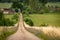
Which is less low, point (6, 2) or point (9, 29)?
point (6, 2)

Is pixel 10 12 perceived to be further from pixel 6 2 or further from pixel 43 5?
pixel 43 5

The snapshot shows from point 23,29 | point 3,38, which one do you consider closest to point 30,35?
point 23,29

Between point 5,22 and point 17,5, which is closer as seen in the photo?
point 5,22

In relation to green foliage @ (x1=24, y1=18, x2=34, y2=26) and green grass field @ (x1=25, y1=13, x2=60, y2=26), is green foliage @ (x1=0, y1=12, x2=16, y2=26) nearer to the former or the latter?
green foliage @ (x1=24, y1=18, x2=34, y2=26)

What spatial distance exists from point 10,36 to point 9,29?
14 cm

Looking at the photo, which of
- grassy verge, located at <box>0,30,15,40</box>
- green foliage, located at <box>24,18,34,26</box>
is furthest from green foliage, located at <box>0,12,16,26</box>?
green foliage, located at <box>24,18,34,26</box>

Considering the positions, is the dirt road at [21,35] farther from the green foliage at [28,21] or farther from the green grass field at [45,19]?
the green grass field at [45,19]

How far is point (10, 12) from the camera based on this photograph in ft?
18.3

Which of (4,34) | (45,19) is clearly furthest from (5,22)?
(45,19)

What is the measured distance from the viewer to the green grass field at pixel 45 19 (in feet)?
18.1

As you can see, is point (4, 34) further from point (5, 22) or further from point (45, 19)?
point (45, 19)

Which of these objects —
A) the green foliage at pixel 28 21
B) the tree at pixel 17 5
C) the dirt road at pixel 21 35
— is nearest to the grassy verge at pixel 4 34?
the dirt road at pixel 21 35

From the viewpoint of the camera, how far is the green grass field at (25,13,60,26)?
5527mm

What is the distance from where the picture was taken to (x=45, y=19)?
219 inches
